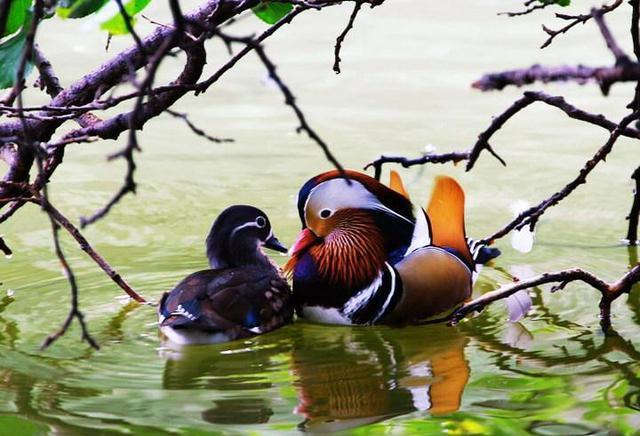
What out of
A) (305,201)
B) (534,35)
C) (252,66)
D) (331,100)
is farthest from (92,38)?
(305,201)

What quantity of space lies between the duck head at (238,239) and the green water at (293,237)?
230 millimetres

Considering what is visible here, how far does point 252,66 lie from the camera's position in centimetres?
779

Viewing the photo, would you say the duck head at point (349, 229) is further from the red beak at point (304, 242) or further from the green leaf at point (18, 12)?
the green leaf at point (18, 12)

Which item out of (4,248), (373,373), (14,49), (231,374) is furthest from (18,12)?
(4,248)

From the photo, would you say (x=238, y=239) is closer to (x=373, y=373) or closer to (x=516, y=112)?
(x=373, y=373)

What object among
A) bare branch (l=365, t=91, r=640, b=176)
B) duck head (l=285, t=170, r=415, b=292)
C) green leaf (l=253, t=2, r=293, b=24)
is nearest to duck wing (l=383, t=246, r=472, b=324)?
duck head (l=285, t=170, r=415, b=292)

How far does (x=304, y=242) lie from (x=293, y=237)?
22.1 inches

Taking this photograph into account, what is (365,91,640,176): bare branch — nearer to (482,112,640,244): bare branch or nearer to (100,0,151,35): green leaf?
(482,112,640,244): bare branch

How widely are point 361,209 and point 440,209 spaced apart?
0.88 ft

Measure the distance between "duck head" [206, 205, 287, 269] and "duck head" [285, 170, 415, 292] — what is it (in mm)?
137

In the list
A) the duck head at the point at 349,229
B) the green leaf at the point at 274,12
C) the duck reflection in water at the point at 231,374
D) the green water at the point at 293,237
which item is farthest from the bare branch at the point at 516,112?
the duck head at the point at 349,229

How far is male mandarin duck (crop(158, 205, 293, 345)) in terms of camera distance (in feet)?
Result: 12.5

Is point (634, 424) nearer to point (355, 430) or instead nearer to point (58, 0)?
point (355, 430)

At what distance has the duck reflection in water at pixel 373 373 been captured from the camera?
3180mm
